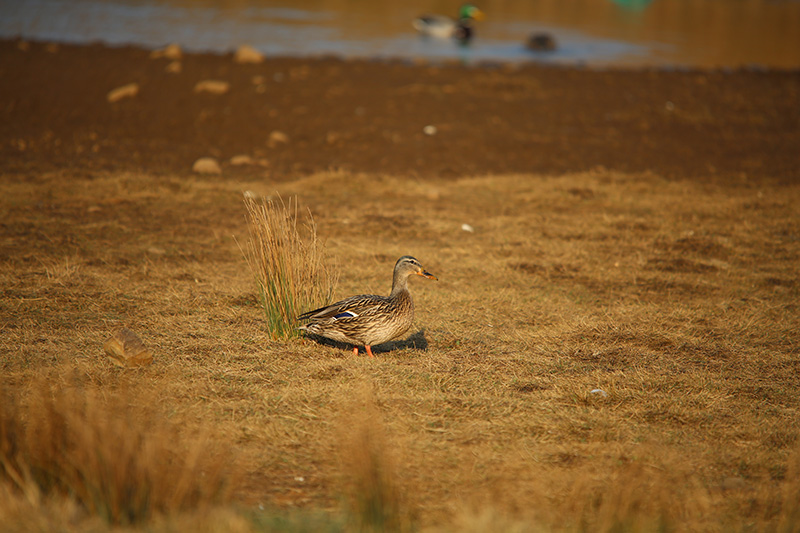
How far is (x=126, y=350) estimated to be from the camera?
19.9 feet

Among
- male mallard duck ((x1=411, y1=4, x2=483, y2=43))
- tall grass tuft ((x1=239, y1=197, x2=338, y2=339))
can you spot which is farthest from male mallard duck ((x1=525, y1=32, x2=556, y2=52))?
tall grass tuft ((x1=239, y1=197, x2=338, y2=339))

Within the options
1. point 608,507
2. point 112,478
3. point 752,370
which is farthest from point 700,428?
point 112,478

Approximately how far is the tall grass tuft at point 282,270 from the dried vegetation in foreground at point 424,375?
287 millimetres

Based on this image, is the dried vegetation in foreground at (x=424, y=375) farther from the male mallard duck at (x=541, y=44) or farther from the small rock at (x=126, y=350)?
the male mallard duck at (x=541, y=44)

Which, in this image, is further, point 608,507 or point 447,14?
point 447,14

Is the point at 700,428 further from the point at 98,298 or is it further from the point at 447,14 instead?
the point at 447,14

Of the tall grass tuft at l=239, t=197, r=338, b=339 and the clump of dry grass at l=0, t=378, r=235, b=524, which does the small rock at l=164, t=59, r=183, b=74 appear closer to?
the tall grass tuft at l=239, t=197, r=338, b=339

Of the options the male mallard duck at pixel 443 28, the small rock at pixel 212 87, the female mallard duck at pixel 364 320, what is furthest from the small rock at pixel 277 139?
the male mallard duck at pixel 443 28

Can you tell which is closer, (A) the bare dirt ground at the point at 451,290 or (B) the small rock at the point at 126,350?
(A) the bare dirt ground at the point at 451,290

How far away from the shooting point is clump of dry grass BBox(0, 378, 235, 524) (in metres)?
3.87

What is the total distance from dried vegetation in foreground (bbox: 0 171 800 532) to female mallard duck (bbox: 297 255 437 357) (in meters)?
0.27

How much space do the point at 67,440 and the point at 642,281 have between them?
7.05m

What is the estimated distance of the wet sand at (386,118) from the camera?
14.5 m

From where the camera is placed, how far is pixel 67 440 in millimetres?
4371
